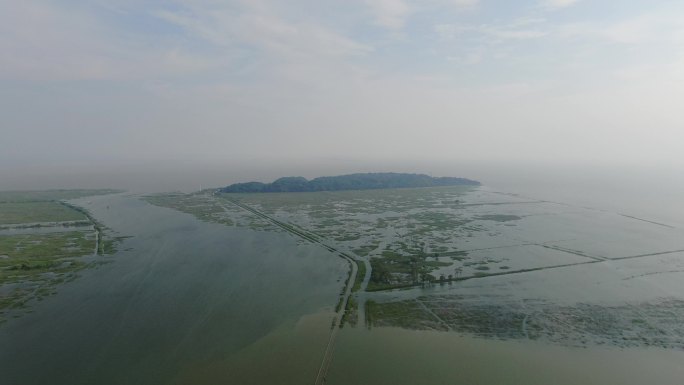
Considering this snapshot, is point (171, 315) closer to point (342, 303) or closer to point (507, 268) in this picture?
point (342, 303)

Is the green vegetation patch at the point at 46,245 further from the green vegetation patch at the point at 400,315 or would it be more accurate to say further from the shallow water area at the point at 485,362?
the shallow water area at the point at 485,362

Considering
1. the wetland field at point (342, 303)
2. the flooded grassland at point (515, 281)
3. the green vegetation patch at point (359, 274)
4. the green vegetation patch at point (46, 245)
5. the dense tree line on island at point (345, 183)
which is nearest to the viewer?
the wetland field at point (342, 303)

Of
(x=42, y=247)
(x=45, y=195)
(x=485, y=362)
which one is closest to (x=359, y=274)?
(x=485, y=362)

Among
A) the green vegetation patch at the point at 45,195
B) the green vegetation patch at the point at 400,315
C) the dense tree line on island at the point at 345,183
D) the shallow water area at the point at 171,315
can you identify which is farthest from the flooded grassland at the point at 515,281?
the green vegetation patch at the point at 45,195

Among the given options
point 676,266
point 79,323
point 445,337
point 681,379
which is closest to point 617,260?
point 676,266

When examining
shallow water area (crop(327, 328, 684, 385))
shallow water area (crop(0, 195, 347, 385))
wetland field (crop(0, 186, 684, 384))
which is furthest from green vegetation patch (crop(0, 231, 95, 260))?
shallow water area (crop(327, 328, 684, 385))

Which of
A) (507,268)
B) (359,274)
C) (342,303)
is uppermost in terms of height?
(359,274)
